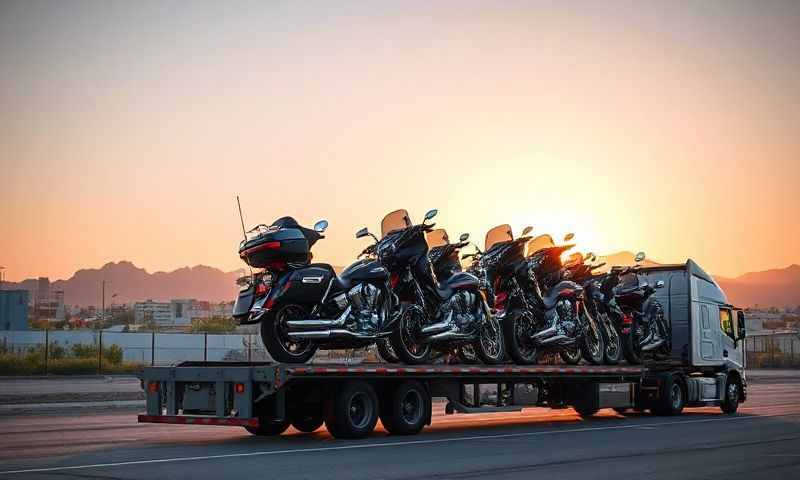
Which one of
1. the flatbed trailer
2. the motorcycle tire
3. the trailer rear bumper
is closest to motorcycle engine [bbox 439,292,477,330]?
the flatbed trailer

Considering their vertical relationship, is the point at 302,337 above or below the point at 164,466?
above

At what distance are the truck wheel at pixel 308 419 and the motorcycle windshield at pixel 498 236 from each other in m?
5.45

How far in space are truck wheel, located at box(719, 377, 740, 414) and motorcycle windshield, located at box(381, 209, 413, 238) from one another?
35.0ft

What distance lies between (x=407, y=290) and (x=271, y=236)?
3043 millimetres

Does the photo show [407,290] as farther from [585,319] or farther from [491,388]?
[585,319]

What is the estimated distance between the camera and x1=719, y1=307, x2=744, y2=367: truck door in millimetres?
26547

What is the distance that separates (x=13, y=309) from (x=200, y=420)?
313 ft

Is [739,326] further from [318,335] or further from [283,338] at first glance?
[283,338]

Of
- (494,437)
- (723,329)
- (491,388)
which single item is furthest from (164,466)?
(723,329)

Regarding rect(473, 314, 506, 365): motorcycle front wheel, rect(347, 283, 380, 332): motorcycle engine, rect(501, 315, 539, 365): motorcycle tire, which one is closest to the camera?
rect(347, 283, 380, 332): motorcycle engine

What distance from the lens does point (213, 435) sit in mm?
18344

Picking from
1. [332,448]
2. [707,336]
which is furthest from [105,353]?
[332,448]

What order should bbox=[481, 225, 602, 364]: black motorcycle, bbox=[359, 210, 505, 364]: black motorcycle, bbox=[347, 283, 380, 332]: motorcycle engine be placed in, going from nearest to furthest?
bbox=[347, 283, 380, 332]: motorcycle engine → bbox=[359, 210, 505, 364]: black motorcycle → bbox=[481, 225, 602, 364]: black motorcycle

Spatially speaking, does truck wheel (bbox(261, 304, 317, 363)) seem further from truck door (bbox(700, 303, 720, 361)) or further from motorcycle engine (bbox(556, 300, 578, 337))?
truck door (bbox(700, 303, 720, 361))
